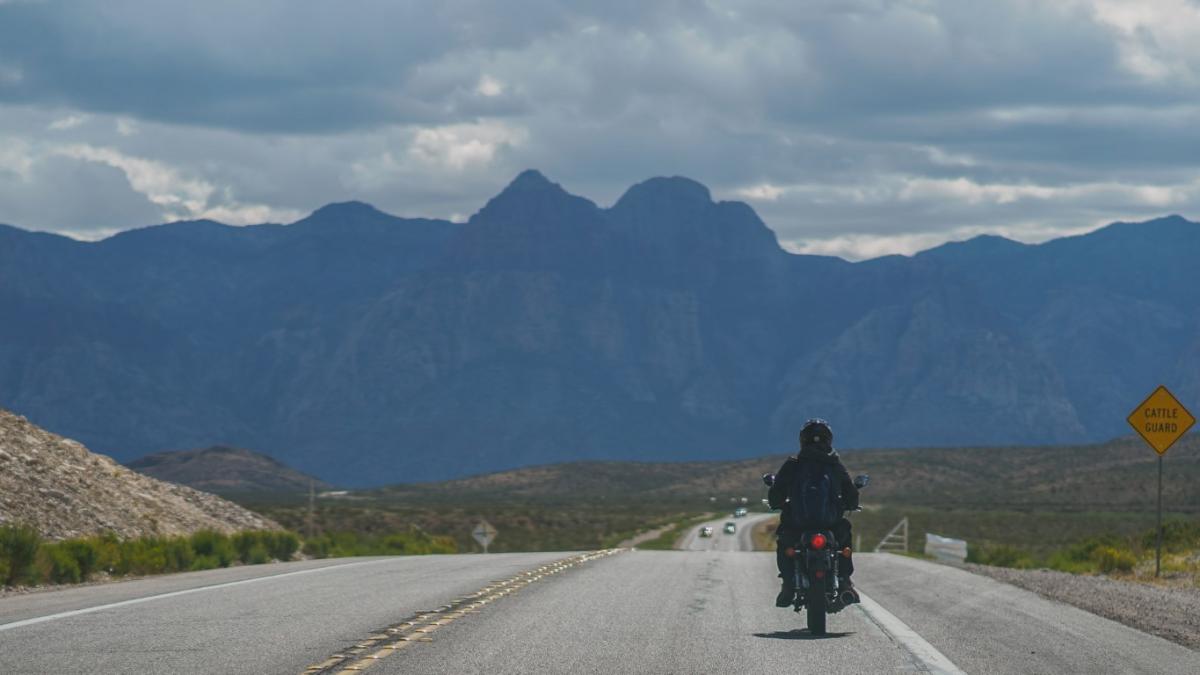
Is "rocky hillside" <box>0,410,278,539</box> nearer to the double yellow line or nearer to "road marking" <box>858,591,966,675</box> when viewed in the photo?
the double yellow line

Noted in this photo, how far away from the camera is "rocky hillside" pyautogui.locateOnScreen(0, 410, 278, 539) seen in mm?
31188

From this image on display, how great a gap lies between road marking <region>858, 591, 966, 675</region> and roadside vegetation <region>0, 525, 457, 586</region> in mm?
11073

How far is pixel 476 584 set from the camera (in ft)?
68.3

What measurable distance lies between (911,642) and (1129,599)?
7229mm

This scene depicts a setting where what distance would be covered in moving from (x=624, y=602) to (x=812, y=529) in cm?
318

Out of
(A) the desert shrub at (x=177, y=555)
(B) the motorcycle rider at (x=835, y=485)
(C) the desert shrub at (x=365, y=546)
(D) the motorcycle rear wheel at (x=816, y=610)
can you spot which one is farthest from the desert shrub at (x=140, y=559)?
(D) the motorcycle rear wheel at (x=816, y=610)

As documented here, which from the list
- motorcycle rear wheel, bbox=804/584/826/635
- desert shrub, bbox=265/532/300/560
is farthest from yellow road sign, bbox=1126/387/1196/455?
desert shrub, bbox=265/532/300/560

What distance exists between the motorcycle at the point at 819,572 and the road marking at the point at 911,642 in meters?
0.53

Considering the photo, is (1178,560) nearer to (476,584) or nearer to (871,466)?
(476,584)

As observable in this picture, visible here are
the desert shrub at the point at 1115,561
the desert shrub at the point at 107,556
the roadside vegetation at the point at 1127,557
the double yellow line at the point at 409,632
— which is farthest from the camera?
the desert shrub at the point at 1115,561

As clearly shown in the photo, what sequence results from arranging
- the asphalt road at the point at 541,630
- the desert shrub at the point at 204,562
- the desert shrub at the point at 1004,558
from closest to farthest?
the asphalt road at the point at 541,630
the desert shrub at the point at 204,562
the desert shrub at the point at 1004,558

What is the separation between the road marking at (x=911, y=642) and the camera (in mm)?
12320

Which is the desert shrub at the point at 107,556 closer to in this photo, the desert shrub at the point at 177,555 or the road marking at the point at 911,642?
the desert shrub at the point at 177,555

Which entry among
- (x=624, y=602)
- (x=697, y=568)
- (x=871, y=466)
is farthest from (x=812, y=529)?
(x=871, y=466)
